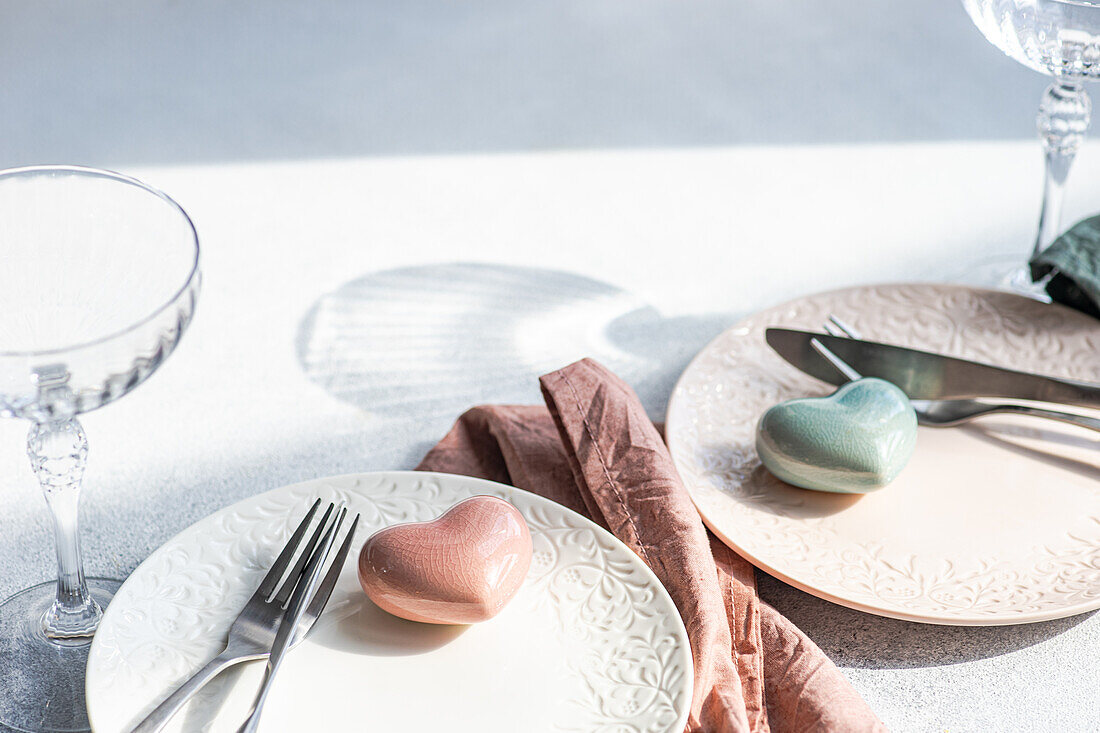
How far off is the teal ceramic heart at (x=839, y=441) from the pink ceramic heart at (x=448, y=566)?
0.14 m

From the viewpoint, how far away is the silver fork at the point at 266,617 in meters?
0.36

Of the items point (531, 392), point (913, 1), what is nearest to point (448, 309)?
point (531, 392)

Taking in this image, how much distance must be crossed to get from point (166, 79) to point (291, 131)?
0.54ft

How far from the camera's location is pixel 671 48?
3.63 feet

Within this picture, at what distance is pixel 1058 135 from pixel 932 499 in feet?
1.02

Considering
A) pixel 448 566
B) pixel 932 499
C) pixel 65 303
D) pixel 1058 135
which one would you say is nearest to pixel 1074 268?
pixel 1058 135

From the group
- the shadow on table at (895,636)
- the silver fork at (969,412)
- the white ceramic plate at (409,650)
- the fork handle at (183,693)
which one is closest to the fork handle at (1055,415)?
the silver fork at (969,412)

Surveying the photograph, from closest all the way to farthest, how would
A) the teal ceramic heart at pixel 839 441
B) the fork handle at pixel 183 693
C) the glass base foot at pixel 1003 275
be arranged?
the fork handle at pixel 183 693
the teal ceramic heart at pixel 839 441
the glass base foot at pixel 1003 275

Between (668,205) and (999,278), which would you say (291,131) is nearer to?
(668,205)

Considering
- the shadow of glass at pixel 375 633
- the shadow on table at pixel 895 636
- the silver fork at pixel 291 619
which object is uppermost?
the silver fork at pixel 291 619

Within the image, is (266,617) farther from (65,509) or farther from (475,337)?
(475,337)

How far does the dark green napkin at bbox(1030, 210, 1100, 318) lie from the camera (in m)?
0.63

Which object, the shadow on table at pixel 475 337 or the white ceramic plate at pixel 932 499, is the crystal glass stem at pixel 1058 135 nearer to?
the white ceramic plate at pixel 932 499

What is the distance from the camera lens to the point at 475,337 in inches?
27.1
